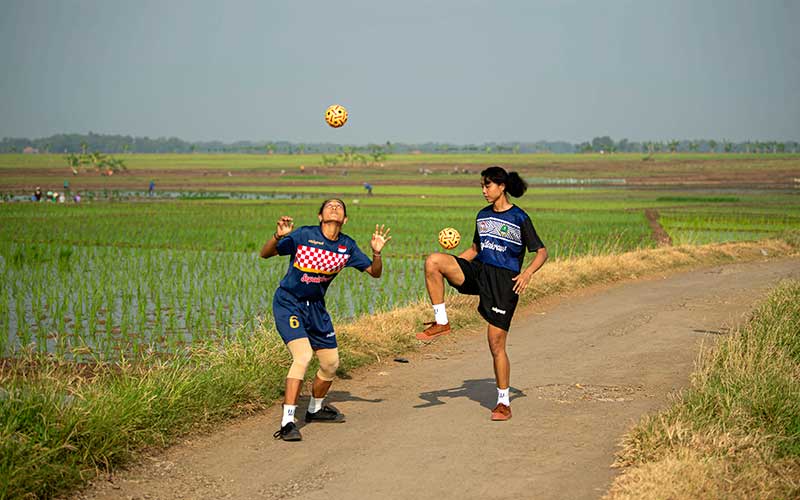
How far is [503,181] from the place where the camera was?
268 inches

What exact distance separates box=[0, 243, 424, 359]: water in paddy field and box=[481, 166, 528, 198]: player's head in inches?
140

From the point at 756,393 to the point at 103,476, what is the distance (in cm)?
449

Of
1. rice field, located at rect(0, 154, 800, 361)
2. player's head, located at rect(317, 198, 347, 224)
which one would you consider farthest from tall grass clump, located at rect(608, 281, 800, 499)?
rice field, located at rect(0, 154, 800, 361)

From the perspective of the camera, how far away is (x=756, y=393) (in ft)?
21.0

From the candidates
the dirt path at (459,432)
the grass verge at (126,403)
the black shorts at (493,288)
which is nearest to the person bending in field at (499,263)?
the black shorts at (493,288)

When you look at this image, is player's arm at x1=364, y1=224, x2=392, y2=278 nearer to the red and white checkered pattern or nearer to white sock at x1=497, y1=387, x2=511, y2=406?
the red and white checkered pattern

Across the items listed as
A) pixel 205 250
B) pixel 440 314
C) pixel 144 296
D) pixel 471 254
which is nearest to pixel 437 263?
pixel 440 314

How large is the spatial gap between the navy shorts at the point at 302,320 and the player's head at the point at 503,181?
156cm

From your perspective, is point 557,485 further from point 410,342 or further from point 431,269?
point 410,342

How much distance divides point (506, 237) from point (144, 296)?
9.95m

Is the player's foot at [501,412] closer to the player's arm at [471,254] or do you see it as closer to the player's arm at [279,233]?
the player's arm at [471,254]

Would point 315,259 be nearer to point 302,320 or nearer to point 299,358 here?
point 302,320

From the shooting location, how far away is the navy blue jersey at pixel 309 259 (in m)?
6.51

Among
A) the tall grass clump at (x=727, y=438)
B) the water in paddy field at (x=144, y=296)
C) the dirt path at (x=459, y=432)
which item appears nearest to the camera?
the tall grass clump at (x=727, y=438)
